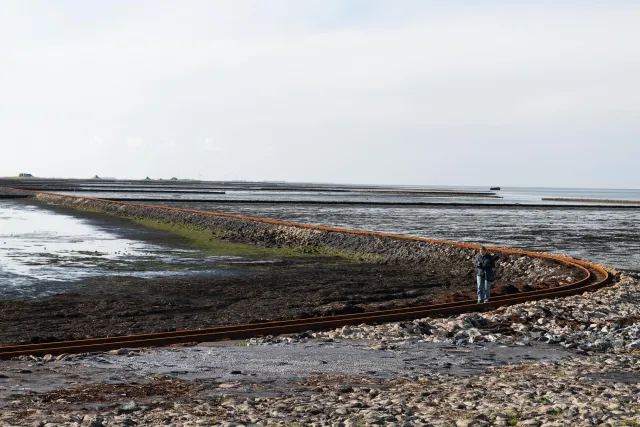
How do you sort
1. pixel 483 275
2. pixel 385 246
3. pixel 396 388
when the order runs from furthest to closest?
pixel 385 246 < pixel 483 275 < pixel 396 388

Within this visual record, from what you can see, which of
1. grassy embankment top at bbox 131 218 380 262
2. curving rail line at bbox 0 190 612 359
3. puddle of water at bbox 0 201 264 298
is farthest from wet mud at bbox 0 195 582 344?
curving rail line at bbox 0 190 612 359

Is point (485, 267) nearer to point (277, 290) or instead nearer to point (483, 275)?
point (483, 275)

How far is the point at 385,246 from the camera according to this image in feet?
128

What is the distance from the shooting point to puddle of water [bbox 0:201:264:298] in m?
25.9

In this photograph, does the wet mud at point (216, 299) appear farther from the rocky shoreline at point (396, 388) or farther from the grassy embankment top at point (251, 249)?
the grassy embankment top at point (251, 249)

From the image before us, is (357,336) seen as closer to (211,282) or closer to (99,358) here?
(99,358)

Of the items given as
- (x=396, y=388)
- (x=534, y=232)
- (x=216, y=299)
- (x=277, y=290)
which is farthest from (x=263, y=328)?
(x=534, y=232)

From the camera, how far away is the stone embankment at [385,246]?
97.0 ft

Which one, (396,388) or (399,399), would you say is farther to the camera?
(396,388)

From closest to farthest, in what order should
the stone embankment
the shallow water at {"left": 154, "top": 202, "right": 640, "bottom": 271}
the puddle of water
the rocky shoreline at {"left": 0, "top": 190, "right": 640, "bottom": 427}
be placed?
the rocky shoreline at {"left": 0, "top": 190, "right": 640, "bottom": 427}, the puddle of water, the stone embankment, the shallow water at {"left": 154, "top": 202, "right": 640, "bottom": 271}

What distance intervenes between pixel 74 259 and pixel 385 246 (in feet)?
49.4

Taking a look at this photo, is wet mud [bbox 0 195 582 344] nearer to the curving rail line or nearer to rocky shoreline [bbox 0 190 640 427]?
the curving rail line

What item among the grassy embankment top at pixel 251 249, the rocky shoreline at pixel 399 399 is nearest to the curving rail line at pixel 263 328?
the rocky shoreline at pixel 399 399

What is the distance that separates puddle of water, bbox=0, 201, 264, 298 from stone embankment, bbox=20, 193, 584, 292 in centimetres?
714
